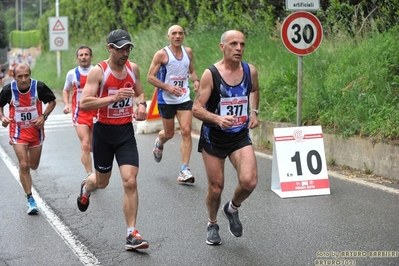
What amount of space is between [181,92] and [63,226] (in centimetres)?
318

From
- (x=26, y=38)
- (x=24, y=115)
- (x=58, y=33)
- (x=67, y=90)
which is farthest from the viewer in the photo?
(x=26, y=38)

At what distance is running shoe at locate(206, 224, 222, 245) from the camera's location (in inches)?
282

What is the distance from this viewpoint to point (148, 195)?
31.9ft

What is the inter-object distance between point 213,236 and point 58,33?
28334 millimetres

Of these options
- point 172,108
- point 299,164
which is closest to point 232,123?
point 299,164

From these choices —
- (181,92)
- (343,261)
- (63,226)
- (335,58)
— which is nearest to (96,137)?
(63,226)

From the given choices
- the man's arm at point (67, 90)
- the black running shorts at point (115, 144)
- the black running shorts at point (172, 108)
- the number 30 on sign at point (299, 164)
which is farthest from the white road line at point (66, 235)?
the number 30 on sign at point (299, 164)

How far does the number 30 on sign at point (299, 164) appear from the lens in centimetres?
938

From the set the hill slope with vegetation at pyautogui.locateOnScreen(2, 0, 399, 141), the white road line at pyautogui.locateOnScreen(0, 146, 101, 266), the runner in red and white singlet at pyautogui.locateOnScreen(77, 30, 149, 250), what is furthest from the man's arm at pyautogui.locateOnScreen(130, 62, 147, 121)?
the hill slope with vegetation at pyautogui.locateOnScreen(2, 0, 399, 141)

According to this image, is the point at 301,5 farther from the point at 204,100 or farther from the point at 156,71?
the point at 204,100

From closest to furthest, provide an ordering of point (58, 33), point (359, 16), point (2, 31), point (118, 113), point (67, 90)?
point (118, 113)
point (67, 90)
point (359, 16)
point (58, 33)
point (2, 31)

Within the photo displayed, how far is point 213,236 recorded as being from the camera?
7.19m

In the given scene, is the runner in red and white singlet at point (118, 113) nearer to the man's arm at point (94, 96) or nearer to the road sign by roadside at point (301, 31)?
the man's arm at point (94, 96)

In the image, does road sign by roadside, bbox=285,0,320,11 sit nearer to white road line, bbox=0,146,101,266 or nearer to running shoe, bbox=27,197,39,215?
white road line, bbox=0,146,101,266
